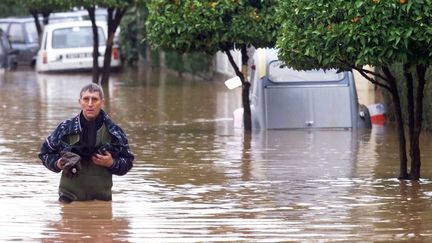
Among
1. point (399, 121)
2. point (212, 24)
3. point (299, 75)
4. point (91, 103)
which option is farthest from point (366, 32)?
point (299, 75)

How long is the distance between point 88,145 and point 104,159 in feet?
0.64

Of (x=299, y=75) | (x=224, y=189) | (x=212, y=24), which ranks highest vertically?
(x=212, y=24)

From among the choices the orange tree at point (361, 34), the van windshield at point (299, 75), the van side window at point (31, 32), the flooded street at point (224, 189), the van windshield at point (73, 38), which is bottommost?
the flooded street at point (224, 189)

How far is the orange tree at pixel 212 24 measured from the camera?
18.4m

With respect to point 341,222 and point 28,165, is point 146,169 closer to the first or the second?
point 28,165

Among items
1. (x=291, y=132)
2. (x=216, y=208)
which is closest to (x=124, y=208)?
(x=216, y=208)

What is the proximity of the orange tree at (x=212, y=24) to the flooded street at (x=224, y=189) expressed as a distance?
1356 mm

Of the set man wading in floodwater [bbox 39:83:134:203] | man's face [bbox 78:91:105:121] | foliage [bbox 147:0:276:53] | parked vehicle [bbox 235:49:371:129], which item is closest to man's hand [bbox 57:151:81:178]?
man wading in floodwater [bbox 39:83:134:203]

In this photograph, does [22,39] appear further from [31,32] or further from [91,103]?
[91,103]

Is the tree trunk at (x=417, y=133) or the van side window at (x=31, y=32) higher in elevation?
the van side window at (x=31, y=32)

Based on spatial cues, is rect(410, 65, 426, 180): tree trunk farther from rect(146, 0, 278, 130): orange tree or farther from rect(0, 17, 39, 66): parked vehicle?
rect(0, 17, 39, 66): parked vehicle

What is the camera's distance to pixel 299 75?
2027 centimetres

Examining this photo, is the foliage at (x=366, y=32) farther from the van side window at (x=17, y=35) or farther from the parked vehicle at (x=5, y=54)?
the van side window at (x=17, y=35)

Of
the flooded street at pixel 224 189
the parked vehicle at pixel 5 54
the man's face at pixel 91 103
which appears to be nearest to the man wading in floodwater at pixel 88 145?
the man's face at pixel 91 103
